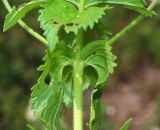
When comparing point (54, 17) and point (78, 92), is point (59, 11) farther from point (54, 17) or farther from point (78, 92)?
point (78, 92)

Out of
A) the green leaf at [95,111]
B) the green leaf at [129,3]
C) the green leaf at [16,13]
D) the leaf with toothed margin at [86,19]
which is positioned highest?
the green leaf at [129,3]

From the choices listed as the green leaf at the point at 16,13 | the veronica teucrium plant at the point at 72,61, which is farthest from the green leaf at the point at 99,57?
the green leaf at the point at 16,13

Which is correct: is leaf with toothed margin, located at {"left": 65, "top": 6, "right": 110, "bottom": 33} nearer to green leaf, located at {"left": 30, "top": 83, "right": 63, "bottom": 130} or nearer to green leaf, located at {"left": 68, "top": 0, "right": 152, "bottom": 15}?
green leaf, located at {"left": 68, "top": 0, "right": 152, "bottom": 15}

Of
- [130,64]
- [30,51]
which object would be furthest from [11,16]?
[130,64]

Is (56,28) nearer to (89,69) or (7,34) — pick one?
(89,69)

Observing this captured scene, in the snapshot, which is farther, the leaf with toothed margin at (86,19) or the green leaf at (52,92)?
the green leaf at (52,92)

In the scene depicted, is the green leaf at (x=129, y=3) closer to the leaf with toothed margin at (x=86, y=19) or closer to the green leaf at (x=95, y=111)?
the leaf with toothed margin at (x=86, y=19)
